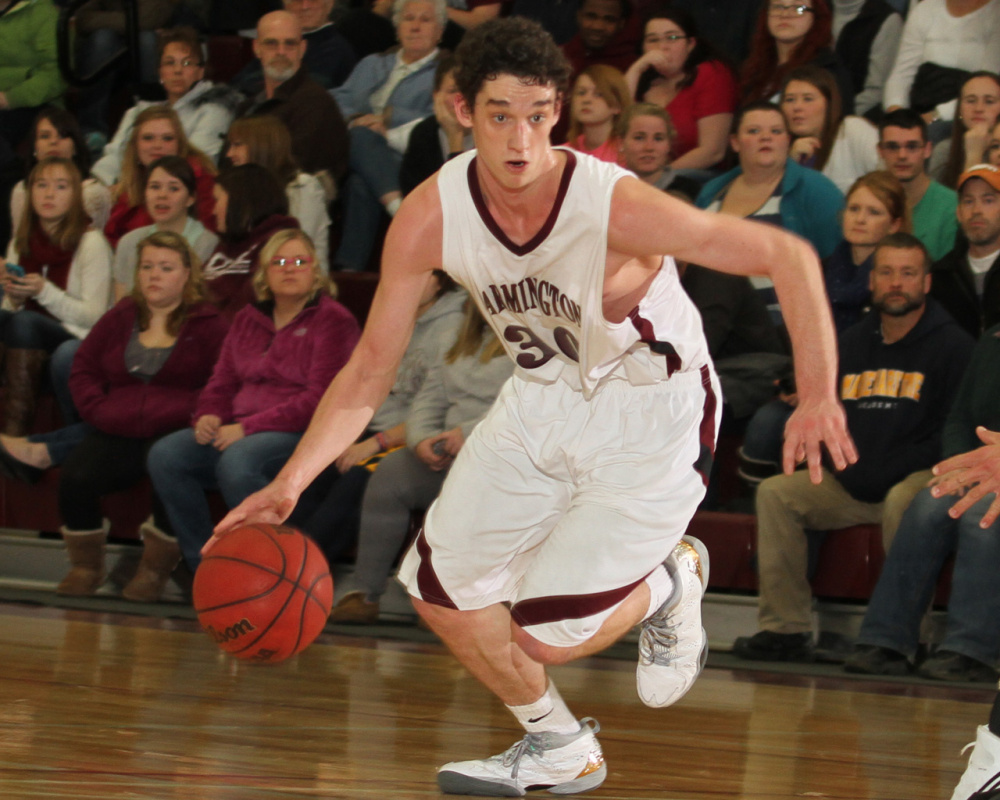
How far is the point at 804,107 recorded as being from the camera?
602 cm

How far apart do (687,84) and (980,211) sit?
1872 mm

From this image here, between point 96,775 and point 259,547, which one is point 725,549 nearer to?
point 259,547

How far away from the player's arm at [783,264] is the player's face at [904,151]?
123 inches

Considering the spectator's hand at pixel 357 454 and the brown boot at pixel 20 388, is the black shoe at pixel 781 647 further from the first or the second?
the brown boot at pixel 20 388

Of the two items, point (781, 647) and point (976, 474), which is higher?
point (976, 474)

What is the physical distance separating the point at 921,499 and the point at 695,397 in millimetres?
1902

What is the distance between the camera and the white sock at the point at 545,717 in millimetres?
3182

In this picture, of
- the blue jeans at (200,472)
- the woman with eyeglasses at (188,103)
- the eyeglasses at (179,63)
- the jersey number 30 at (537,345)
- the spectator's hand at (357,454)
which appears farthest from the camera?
the eyeglasses at (179,63)

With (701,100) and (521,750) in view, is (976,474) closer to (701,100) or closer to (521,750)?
(521,750)

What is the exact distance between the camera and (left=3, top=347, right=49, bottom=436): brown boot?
6.25m

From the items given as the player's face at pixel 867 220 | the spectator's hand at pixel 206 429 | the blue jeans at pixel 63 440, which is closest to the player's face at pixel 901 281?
the player's face at pixel 867 220

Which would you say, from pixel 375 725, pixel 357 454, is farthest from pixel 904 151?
pixel 375 725

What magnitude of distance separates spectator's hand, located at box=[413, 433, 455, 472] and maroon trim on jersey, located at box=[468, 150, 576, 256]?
2290 mm

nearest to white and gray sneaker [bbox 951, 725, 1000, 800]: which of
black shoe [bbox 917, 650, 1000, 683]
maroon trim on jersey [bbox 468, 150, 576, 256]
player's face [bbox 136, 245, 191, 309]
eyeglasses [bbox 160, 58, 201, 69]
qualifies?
maroon trim on jersey [bbox 468, 150, 576, 256]
